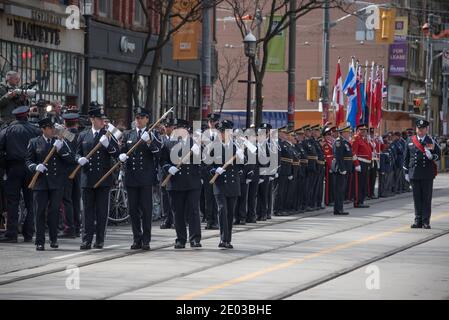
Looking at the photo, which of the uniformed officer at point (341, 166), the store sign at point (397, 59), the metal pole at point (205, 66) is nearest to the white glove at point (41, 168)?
the uniformed officer at point (341, 166)

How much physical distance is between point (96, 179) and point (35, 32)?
16.0 meters

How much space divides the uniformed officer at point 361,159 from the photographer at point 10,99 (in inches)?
436

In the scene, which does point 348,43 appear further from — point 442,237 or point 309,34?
point 442,237

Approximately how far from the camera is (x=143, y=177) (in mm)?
17984

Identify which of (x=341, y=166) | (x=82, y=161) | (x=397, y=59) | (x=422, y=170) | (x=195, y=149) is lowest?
(x=341, y=166)

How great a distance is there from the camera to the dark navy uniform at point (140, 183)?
17969 millimetres

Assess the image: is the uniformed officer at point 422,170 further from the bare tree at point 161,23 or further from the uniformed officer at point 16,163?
the bare tree at point 161,23

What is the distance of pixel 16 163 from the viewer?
63.5ft

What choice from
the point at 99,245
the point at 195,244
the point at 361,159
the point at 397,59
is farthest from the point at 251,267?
the point at 397,59

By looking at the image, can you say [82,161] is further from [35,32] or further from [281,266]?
[35,32]

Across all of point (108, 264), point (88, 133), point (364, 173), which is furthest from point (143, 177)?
point (364, 173)
